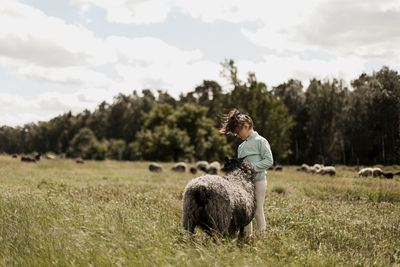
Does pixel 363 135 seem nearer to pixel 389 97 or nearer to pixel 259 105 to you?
pixel 389 97

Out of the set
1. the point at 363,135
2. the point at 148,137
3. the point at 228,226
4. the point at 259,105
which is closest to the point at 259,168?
the point at 228,226

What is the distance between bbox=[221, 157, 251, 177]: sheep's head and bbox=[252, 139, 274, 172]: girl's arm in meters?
0.18

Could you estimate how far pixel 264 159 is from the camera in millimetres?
6137

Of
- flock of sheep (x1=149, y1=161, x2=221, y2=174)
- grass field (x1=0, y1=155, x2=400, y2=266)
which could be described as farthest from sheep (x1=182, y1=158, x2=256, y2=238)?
flock of sheep (x1=149, y1=161, x2=221, y2=174)

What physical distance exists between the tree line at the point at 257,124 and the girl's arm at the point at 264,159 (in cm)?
180

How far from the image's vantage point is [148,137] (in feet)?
188

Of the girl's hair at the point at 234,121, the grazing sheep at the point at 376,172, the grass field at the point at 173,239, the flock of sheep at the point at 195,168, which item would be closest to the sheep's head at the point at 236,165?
the girl's hair at the point at 234,121

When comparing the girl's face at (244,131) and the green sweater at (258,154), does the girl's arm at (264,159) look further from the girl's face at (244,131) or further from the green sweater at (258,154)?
the girl's face at (244,131)

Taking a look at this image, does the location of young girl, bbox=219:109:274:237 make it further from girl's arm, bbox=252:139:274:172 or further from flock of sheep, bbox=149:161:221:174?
flock of sheep, bbox=149:161:221:174

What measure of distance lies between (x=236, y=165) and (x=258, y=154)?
518 millimetres

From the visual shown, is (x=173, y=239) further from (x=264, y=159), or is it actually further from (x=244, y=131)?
(x=244, y=131)

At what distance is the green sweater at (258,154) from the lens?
239 inches

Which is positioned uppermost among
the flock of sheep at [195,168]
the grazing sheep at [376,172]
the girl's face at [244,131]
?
the girl's face at [244,131]

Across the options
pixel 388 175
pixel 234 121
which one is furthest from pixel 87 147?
pixel 234 121
